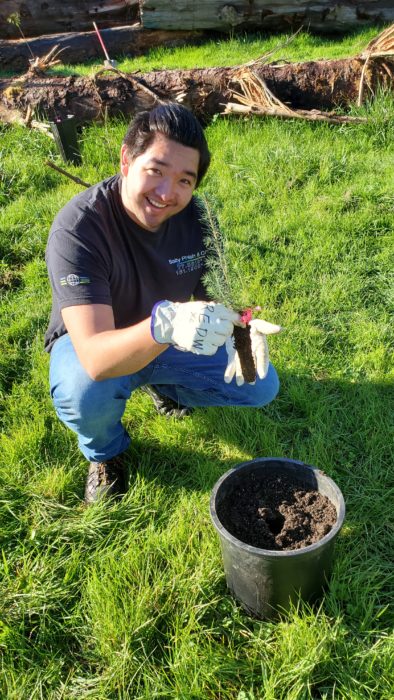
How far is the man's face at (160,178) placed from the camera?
2.03 meters

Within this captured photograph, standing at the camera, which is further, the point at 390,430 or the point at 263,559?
the point at 390,430

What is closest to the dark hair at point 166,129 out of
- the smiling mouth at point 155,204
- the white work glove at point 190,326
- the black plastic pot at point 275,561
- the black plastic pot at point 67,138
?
the smiling mouth at point 155,204

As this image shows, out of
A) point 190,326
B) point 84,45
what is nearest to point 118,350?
point 190,326

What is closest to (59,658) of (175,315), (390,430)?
(175,315)

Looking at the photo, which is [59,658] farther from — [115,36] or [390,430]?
[115,36]

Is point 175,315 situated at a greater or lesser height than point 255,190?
greater

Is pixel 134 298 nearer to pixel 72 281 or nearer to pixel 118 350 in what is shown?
pixel 72 281

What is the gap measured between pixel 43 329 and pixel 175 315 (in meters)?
1.83

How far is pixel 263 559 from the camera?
1.71 meters

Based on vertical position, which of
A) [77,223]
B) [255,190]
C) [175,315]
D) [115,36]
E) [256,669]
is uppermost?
[115,36]

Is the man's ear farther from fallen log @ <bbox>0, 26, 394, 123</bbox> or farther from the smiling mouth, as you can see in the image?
fallen log @ <bbox>0, 26, 394, 123</bbox>

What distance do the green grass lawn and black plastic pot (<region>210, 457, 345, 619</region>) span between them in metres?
0.07

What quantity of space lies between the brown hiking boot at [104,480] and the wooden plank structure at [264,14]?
6.90m

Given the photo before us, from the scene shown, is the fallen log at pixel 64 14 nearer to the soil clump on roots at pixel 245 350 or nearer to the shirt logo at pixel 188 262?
the shirt logo at pixel 188 262
